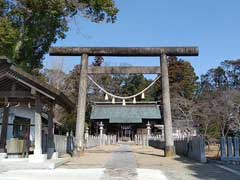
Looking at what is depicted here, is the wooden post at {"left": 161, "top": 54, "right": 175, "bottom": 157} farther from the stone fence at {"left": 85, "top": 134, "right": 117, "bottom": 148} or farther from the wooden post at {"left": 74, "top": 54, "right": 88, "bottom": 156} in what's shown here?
the stone fence at {"left": 85, "top": 134, "right": 117, "bottom": 148}

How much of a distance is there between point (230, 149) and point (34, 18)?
10.7 m

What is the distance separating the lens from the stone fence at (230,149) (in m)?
13.5

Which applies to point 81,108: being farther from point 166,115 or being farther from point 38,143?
point 38,143

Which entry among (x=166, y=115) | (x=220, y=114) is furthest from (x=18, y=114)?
(x=220, y=114)

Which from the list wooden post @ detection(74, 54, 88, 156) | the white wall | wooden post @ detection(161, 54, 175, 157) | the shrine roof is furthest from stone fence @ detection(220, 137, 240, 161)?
the shrine roof

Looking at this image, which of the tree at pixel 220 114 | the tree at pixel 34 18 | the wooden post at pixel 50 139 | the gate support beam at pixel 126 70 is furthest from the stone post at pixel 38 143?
the tree at pixel 220 114

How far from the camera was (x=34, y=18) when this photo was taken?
15727 mm

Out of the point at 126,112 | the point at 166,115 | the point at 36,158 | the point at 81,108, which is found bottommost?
the point at 36,158

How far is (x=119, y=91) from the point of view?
201 ft

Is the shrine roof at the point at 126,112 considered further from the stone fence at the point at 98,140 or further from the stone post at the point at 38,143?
the stone post at the point at 38,143

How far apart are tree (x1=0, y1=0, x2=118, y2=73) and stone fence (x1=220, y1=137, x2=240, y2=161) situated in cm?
773

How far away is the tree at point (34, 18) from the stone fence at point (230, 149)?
7732 millimetres

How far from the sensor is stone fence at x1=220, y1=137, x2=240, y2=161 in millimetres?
13516

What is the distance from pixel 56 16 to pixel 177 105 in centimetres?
2628
